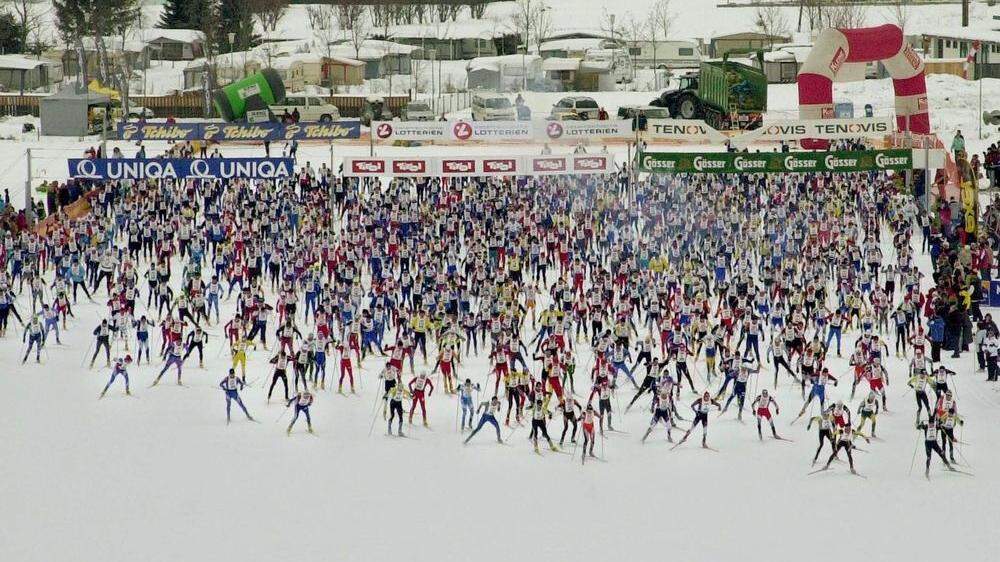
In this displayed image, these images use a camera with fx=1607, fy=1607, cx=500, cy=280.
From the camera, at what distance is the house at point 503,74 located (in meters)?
74.8

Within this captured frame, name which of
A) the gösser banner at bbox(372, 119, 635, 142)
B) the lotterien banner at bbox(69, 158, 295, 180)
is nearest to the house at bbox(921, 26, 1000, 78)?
the gösser banner at bbox(372, 119, 635, 142)

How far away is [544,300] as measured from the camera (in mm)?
35594

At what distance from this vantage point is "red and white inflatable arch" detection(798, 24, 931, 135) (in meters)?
47.2

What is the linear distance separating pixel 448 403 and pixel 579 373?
320 centimetres

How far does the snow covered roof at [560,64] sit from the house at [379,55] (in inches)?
306

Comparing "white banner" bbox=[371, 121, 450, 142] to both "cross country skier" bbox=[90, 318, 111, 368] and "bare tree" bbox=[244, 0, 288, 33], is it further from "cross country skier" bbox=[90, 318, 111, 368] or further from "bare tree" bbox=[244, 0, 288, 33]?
"bare tree" bbox=[244, 0, 288, 33]

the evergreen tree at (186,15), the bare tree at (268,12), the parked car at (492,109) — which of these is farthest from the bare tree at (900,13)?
the evergreen tree at (186,15)

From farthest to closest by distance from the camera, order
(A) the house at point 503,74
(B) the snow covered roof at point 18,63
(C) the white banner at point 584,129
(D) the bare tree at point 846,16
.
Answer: (D) the bare tree at point 846,16, (B) the snow covered roof at point 18,63, (A) the house at point 503,74, (C) the white banner at point 584,129

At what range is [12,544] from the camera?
20.5 m

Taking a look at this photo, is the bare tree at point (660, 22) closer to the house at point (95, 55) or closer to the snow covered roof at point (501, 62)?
the snow covered roof at point (501, 62)

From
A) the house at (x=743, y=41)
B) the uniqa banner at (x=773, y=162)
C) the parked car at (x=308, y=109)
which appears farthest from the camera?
the house at (x=743, y=41)

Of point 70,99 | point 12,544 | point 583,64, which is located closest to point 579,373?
point 12,544

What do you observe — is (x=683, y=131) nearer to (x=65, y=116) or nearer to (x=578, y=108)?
(x=578, y=108)

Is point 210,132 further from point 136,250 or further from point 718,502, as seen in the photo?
point 718,502
